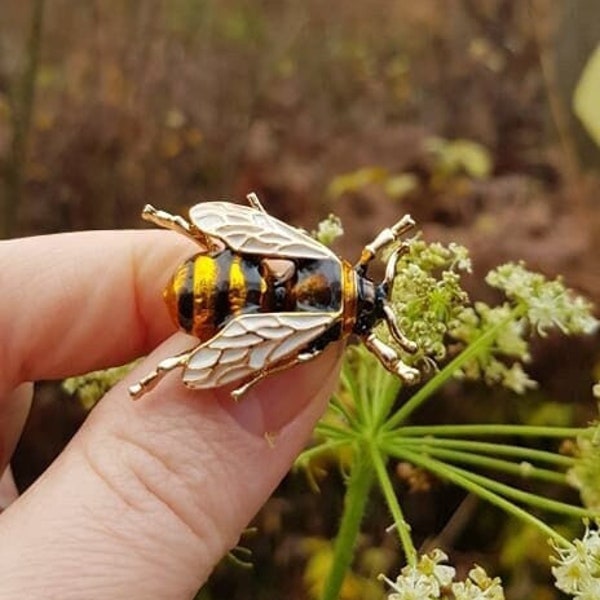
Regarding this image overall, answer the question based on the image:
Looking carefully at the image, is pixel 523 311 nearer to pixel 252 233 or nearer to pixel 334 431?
pixel 334 431

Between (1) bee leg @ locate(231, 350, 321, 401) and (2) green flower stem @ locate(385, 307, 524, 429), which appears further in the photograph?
(2) green flower stem @ locate(385, 307, 524, 429)

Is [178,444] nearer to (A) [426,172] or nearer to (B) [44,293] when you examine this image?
(B) [44,293]

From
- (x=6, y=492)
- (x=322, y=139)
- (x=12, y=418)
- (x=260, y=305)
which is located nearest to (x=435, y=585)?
(x=260, y=305)

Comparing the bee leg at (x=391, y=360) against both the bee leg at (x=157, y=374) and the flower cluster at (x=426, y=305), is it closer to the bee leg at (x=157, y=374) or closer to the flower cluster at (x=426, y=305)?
the flower cluster at (x=426, y=305)

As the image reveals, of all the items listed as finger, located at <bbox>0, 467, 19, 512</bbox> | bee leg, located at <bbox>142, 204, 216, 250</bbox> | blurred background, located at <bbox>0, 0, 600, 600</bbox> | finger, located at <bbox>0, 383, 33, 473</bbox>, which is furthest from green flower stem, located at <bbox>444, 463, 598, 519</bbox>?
blurred background, located at <bbox>0, 0, 600, 600</bbox>

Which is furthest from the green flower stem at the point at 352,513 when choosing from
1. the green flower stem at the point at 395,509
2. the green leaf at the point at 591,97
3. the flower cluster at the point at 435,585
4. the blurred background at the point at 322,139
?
the green leaf at the point at 591,97

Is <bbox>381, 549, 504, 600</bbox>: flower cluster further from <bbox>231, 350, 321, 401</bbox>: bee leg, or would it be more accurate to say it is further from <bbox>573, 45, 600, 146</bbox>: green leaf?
<bbox>573, 45, 600, 146</bbox>: green leaf

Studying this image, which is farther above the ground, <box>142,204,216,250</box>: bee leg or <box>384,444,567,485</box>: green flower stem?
<box>142,204,216,250</box>: bee leg
